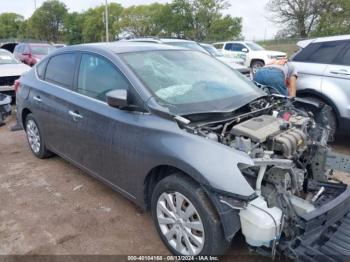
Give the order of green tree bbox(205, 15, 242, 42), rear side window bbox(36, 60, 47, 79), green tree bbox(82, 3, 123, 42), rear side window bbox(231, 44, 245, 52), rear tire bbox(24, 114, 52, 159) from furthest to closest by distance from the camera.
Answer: green tree bbox(82, 3, 123, 42) → green tree bbox(205, 15, 242, 42) → rear side window bbox(231, 44, 245, 52) → rear tire bbox(24, 114, 52, 159) → rear side window bbox(36, 60, 47, 79)

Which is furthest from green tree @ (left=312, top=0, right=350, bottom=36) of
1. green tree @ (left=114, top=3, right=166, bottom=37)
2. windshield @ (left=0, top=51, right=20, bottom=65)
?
windshield @ (left=0, top=51, right=20, bottom=65)

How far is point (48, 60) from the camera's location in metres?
4.91

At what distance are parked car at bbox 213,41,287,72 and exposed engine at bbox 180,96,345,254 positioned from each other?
15065 mm

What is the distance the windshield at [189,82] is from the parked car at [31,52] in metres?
11.6

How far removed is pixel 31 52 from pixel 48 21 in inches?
2230

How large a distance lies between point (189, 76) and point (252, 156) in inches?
50.3

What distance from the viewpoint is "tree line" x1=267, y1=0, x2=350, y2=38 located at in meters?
35.5

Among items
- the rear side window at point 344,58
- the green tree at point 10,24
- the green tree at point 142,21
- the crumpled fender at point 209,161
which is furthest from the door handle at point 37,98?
the green tree at point 10,24

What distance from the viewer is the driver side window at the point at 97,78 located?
3562 mm

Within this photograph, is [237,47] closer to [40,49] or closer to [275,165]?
[40,49]

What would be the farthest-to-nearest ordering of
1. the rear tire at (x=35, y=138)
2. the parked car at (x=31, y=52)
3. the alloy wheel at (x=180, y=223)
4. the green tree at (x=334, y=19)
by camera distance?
the green tree at (x=334, y=19) → the parked car at (x=31, y=52) → the rear tire at (x=35, y=138) → the alloy wheel at (x=180, y=223)

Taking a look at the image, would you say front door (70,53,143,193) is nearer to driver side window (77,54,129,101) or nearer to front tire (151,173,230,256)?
driver side window (77,54,129,101)

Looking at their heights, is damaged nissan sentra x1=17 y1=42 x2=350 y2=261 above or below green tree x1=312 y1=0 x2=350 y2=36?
below

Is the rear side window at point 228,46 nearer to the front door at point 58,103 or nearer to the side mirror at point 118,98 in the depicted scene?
the front door at point 58,103
